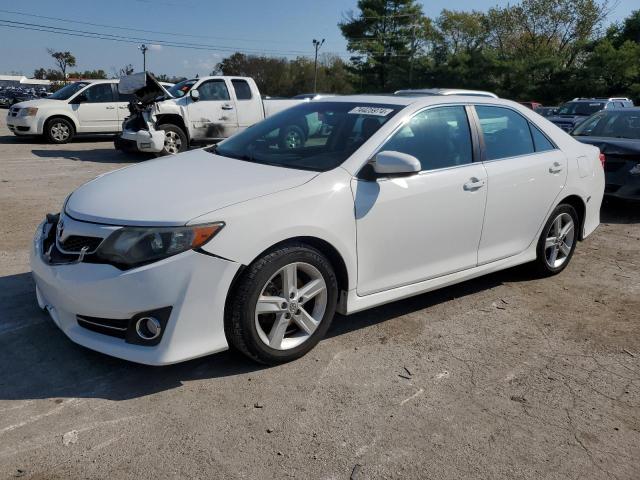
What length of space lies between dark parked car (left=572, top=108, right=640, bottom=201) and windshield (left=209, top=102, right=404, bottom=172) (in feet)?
15.8

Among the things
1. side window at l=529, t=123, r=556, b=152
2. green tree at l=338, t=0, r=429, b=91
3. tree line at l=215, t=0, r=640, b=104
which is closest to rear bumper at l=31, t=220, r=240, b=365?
side window at l=529, t=123, r=556, b=152

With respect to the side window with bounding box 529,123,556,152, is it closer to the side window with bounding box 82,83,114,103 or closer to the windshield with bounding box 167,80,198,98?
the windshield with bounding box 167,80,198,98

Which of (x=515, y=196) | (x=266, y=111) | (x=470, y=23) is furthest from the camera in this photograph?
(x=470, y=23)

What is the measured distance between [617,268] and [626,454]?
3.29 meters

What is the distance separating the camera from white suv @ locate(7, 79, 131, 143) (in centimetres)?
1466

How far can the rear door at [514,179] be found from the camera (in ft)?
14.0

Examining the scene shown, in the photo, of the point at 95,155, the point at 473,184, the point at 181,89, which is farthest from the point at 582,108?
the point at 473,184

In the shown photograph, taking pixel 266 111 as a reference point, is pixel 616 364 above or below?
below

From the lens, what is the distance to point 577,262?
18.6 feet

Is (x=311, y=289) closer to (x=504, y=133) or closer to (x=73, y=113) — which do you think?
(x=504, y=133)

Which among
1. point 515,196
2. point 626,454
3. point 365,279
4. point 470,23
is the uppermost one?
point 470,23

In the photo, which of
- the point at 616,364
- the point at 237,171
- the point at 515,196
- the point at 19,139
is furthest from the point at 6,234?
the point at 19,139

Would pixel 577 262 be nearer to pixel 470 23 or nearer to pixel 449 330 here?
pixel 449 330

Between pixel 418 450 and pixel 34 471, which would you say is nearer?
pixel 34 471
